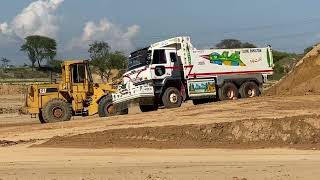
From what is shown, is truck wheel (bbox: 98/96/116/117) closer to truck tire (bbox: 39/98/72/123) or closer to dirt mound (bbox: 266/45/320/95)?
truck tire (bbox: 39/98/72/123)

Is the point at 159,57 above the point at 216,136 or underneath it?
above

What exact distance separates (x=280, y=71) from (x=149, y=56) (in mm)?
46590

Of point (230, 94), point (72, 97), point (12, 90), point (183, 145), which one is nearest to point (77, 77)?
point (72, 97)

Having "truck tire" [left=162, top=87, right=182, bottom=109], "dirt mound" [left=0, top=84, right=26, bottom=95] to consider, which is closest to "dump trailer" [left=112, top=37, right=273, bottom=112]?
"truck tire" [left=162, top=87, right=182, bottom=109]

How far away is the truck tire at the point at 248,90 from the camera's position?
2923cm

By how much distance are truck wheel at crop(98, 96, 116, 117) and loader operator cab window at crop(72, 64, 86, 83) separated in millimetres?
1447

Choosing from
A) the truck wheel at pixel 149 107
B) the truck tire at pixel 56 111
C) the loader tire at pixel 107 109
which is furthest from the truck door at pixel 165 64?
the truck tire at pixel 56 111

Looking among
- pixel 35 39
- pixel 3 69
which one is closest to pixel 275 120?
pixel 3 69

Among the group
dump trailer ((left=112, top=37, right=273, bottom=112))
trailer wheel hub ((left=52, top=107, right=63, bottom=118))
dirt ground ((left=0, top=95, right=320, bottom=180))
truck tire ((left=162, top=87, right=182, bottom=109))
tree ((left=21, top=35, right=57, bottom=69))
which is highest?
tree ((left=21, top=35, right=57, bottom=69))

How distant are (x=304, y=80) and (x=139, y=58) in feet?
24.7

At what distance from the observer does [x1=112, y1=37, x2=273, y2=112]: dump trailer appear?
27.1m

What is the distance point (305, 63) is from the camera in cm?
2983

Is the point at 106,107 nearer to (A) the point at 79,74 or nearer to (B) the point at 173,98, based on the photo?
(A) the point at 79,74

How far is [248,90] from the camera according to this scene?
2934 cm
